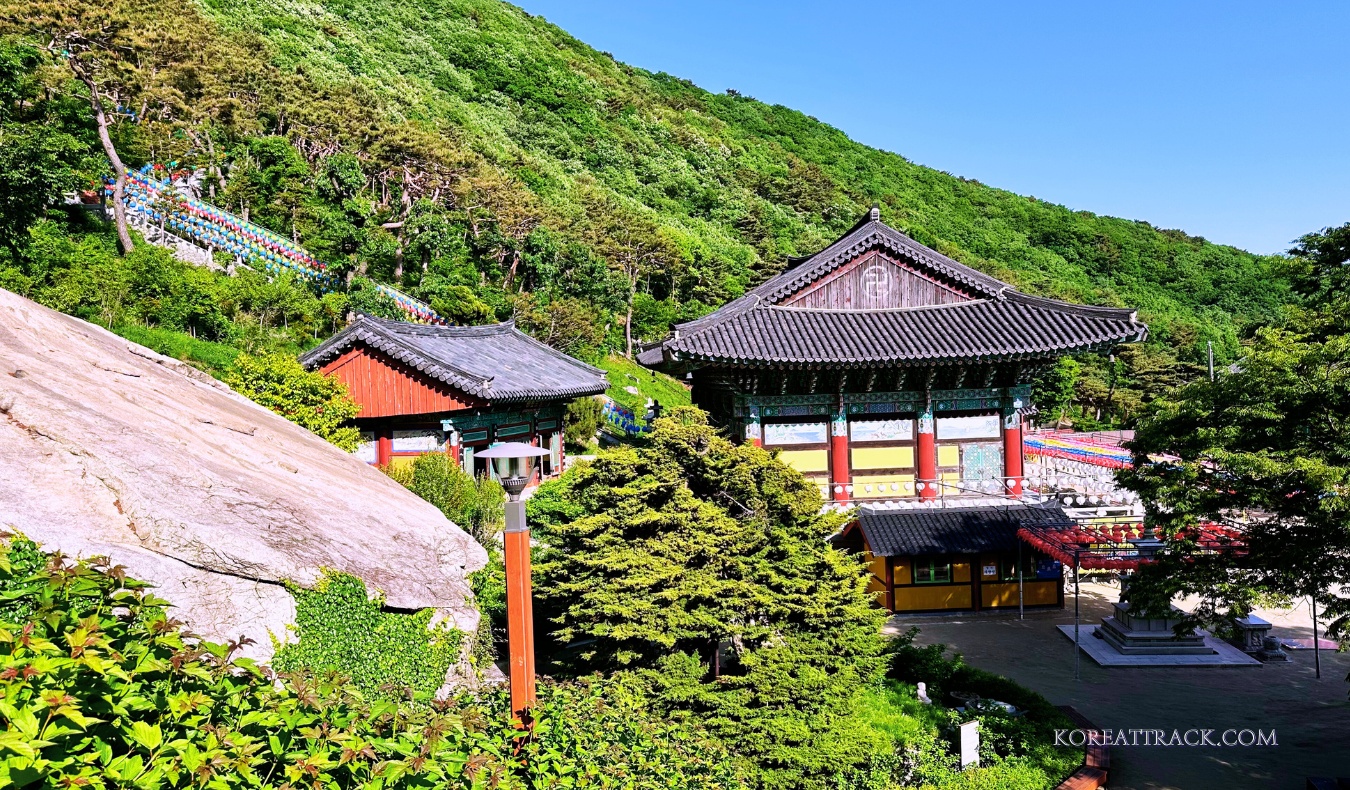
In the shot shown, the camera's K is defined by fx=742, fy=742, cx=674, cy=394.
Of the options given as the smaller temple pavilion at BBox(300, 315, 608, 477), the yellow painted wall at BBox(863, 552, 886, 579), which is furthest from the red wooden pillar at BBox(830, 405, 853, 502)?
the smaller temple pavilion at BBox(300, 315, 608, 477)

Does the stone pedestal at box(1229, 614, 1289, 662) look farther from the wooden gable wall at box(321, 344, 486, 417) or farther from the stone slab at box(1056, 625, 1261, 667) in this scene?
the wooden gable wall at box(321, 344, 486, 417)

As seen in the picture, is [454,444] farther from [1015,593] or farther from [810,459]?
[1015,593]

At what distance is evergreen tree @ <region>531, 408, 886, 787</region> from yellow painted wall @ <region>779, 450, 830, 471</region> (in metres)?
7.08

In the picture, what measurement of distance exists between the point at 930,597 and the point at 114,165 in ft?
95.1

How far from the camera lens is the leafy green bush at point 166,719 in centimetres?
257

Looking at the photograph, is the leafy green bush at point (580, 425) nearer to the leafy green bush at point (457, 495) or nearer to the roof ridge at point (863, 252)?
the leafy green bush at point (457, 495)

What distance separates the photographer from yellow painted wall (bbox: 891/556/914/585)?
1556 centimetres

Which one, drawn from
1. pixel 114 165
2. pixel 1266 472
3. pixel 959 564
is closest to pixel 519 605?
pixel 1266 472

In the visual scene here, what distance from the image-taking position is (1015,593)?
1596cm

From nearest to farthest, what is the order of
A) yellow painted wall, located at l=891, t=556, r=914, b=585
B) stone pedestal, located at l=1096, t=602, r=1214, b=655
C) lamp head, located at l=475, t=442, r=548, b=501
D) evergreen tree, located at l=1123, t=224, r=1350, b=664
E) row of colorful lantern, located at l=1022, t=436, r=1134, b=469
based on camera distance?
lamp head, located at l=475, t=442, r=548, b=501, evergreen tree, located at l=1123, t=224, r=1350, b=664, stone pedestal, located at l=1096, t=602, r=1214, b=655, yellow painted wall, located at l=891, t=556, r=914, b=585, row of colorful lantern, located at l=1022, t=436, r=1134, b=469

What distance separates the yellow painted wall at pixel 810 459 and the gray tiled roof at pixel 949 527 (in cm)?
128

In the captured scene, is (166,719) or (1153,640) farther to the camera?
(1153,640)

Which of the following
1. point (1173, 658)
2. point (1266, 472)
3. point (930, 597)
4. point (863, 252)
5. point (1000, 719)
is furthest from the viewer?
point (863, 252)

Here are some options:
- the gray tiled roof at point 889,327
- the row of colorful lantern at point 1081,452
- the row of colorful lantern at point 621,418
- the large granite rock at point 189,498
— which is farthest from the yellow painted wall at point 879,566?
the row of colorful lantern at point 621,418
